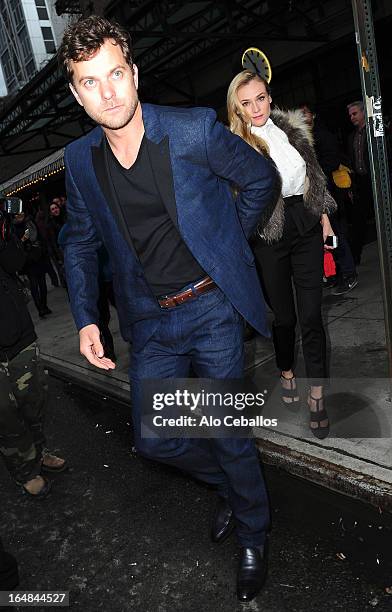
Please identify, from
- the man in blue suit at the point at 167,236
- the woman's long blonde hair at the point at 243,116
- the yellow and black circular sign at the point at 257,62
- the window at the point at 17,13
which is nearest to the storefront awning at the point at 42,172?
the yellow and black circular sign at the point at 257,62

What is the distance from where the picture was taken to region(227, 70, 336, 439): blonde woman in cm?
300

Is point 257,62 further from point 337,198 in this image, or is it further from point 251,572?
point 337,198

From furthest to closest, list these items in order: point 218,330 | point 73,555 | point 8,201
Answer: point 8,201
point 73,555
point 218,330

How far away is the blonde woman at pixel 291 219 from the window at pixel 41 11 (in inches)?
Result: 2779

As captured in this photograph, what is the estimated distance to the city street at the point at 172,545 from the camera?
2.20m

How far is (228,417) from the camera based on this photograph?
219 centimetres

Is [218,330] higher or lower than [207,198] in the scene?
lower

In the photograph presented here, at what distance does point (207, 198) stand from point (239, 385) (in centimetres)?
86

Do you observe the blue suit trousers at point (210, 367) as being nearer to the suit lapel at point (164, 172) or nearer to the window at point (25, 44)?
the suit lapel at point (164, 172)

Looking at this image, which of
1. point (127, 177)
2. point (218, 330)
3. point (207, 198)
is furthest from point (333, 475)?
point (127, 177)

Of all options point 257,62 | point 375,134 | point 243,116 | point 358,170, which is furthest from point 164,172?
point 358,170

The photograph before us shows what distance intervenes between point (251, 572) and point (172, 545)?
55cm

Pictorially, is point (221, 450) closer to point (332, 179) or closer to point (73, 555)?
point (73, 555)

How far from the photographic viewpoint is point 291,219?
10.1 feet
